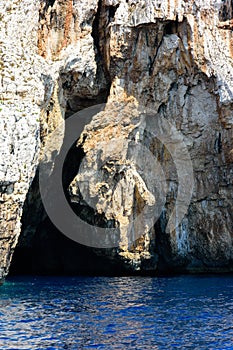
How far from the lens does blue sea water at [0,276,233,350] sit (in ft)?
48.1

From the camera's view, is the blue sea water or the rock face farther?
the rock face

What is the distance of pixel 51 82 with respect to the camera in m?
28.6

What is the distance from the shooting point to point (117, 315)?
18.2 metres

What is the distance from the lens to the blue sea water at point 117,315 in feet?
48.1

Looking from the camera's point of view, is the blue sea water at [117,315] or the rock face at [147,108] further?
the rock face at [147,108]

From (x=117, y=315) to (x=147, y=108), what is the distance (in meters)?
16.2

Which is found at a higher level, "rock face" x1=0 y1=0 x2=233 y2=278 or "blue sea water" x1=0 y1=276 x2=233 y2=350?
"rock face" x1=0 y1=0 x2=233 y2=278

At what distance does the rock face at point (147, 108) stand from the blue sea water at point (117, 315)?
560 centimetres

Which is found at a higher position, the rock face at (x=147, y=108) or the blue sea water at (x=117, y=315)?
the rock face at (x=147, y=108)

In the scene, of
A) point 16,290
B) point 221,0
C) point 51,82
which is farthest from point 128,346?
point 221,0

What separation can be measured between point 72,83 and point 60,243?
11.6m

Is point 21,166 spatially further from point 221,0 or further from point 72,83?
point 221,0

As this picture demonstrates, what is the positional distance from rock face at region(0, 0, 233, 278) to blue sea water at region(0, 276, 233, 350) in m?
5.60

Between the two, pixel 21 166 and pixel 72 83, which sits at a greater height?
pixel 72 83
